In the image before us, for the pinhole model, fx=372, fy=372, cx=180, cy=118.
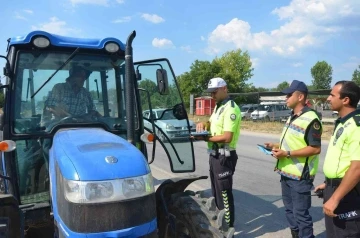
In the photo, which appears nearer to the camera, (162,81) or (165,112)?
(162,81)

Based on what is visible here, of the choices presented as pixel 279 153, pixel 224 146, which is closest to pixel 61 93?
pixel 224 146

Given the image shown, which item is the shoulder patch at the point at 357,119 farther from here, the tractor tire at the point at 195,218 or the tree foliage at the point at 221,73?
the tree foliage at the point at 221,73

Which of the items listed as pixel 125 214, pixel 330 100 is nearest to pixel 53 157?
pixel 125 214

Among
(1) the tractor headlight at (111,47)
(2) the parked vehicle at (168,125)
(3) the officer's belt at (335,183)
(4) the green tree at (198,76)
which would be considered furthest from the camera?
(4) the green tree at (198,76)

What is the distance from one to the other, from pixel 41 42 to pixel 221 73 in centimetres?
4695

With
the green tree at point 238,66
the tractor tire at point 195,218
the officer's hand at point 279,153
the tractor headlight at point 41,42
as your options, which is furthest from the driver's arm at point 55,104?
the green tree at point 238,66

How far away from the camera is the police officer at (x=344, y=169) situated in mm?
2947

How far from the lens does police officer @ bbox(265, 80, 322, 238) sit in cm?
394

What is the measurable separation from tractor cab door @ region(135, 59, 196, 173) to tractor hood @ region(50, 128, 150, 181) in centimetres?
118

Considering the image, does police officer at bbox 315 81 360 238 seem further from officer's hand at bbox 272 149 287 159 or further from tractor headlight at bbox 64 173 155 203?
tractor headlight at bbox 64 173 155 203

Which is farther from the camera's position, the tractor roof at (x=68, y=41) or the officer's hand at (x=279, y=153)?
the officer's hand at (x=279, y=153)

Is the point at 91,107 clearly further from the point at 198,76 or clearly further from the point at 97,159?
the point at 198,76

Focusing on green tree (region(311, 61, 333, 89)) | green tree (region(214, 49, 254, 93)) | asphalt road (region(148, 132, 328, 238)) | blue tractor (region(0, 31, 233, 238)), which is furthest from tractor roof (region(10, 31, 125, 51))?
green tree (region(311, 61, 333, 89))

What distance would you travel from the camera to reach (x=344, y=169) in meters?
3.09
